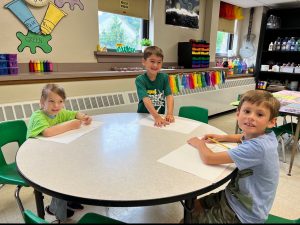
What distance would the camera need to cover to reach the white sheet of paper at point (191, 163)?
978 millimetres

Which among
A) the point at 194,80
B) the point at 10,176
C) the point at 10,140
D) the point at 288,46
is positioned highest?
the point at 288,46

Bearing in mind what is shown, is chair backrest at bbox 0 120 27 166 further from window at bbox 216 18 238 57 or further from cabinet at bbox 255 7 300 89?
cabinet at bbox 255 7 300 89

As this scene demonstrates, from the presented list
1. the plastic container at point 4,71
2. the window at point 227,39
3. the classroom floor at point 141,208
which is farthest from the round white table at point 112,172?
the window at point 227,39

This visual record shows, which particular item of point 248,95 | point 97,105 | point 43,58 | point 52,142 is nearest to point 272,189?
point 248,95

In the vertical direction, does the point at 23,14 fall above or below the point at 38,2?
below

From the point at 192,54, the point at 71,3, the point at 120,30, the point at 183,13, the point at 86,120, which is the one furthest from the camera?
the point at 183,13

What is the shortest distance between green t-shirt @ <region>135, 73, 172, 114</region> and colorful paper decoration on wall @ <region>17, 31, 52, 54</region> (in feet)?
4.02

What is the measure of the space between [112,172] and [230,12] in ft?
16.7

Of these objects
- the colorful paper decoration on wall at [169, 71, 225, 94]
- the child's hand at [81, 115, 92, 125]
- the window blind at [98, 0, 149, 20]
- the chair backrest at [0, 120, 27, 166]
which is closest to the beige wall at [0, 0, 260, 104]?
the window blind at [98, 0, 149, 20]

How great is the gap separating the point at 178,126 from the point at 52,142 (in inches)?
32.2

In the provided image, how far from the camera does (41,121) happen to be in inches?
55.5

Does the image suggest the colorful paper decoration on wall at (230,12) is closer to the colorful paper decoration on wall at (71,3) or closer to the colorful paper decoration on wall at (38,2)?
the colorful paper decoration on wall at (71,3)

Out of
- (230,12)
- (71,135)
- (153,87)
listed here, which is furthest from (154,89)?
(230,12)

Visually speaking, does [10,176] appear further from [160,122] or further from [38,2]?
[38,2]
